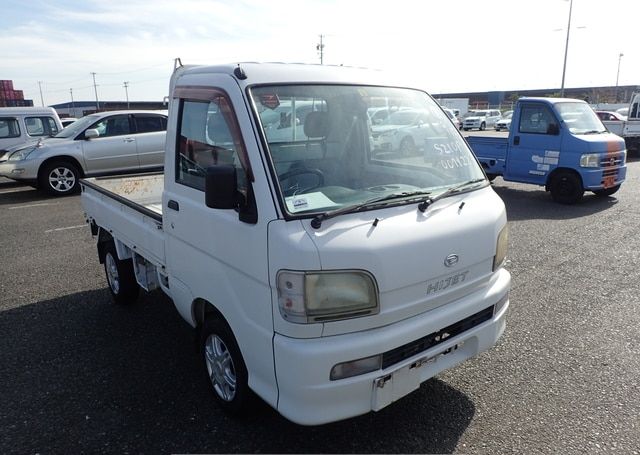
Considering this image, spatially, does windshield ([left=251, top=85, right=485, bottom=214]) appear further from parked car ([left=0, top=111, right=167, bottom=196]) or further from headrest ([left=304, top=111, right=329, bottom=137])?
parked car ([left=0, top=111, right=167, bottom=196])

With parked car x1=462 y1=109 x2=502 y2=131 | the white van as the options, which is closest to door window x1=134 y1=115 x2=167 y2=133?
the white van

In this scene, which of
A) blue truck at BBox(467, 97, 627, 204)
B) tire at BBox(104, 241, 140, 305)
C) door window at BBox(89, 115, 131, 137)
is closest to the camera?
tire at BBox(104, 241, 140, 305)

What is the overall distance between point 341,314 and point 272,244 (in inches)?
18.4

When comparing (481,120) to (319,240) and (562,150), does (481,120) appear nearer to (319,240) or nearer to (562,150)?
(562,150)

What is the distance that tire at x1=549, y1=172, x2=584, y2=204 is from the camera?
8.94 metres

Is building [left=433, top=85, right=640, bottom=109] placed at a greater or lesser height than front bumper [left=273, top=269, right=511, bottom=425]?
greater

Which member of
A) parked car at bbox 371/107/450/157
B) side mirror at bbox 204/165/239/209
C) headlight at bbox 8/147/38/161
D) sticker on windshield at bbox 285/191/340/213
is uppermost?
parked car at bbox 371/107/450/157

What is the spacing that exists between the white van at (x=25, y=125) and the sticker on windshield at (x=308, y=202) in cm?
1270

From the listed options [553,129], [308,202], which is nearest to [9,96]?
[553,129]

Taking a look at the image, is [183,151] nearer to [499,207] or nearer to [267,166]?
[267,166]

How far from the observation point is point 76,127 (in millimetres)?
11305

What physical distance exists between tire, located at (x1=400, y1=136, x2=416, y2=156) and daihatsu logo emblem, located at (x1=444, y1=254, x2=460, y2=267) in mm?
837

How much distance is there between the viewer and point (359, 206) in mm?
2354

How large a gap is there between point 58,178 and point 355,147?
10.1m
